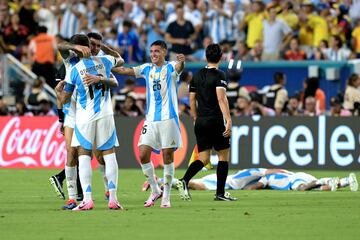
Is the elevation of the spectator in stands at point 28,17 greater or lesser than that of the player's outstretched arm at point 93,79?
greater

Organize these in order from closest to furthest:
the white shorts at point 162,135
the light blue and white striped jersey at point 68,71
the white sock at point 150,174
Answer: the light blue and white striped jersey at point 68,71 → the white shorts at point 162,135 → the white sock at point 150,174

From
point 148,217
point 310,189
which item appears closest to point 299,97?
point 310,189

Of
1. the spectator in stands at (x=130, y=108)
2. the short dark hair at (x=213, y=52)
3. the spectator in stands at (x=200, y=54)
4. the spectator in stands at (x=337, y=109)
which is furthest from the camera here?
the spectator in stands at (x=200, y=54)

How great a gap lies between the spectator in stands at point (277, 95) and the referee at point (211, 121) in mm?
10492

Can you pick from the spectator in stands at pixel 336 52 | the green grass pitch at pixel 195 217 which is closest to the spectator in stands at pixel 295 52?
the spectator in stands at pixel 336 52

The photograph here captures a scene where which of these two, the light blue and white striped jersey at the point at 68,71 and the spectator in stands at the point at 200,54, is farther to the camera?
the spectator in stands at the point at 200,54

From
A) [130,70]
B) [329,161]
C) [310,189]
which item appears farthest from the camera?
[329,161]

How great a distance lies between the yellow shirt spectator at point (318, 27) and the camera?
2942 centimetres

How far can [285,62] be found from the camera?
95.7 feet

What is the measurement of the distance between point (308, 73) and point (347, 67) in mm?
1034

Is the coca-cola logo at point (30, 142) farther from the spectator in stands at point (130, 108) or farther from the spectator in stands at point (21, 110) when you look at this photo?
the spectator in stands at point (130, 108)

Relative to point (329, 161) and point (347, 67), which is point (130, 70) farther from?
point (347, 67)

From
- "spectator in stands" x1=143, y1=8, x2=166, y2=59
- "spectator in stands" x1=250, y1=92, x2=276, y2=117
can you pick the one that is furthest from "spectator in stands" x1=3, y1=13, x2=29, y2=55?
"spectator in stands" x1=250, y1=92, x2=276, y2=117

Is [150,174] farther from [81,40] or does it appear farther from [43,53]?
[43,53]
